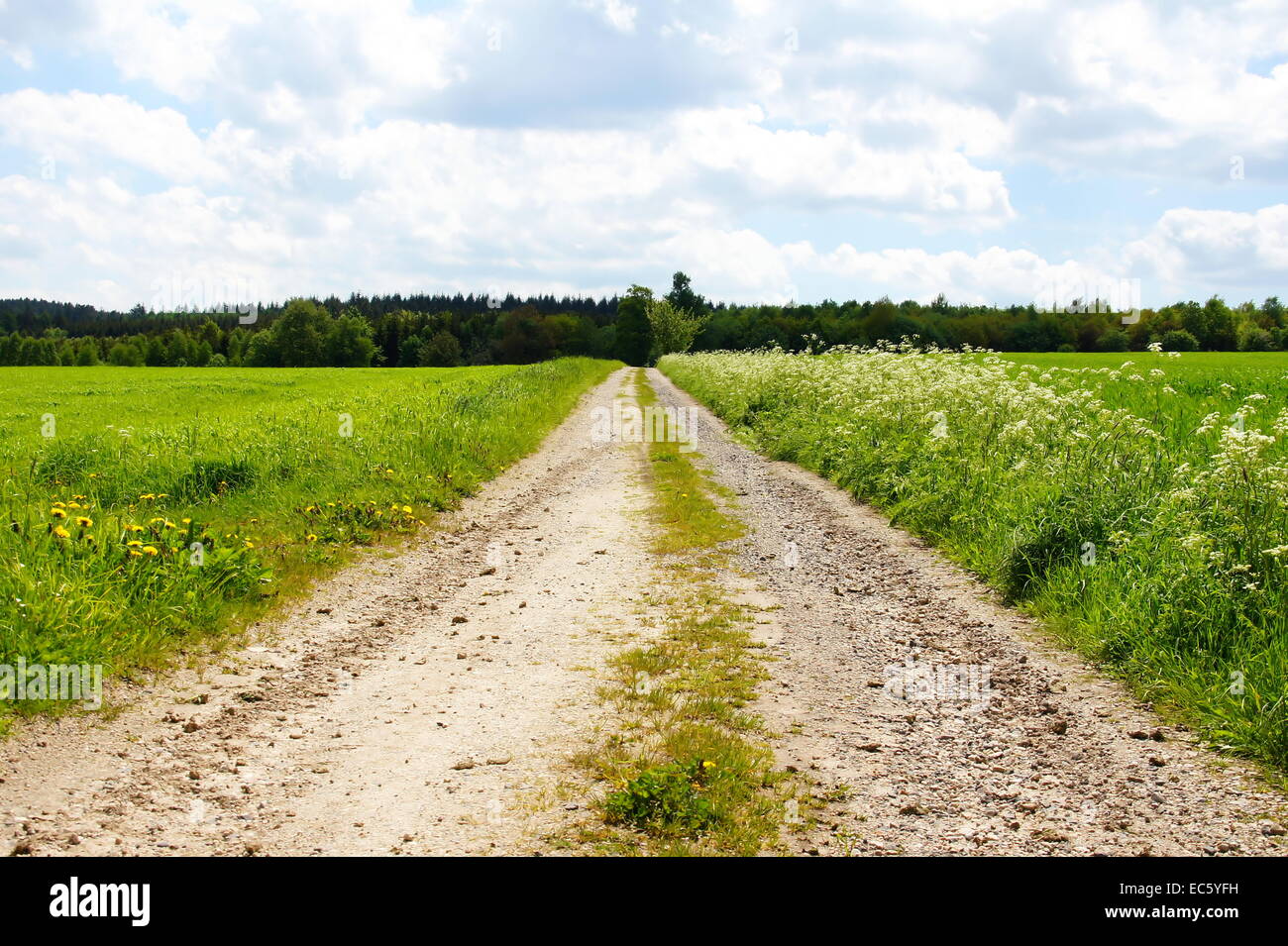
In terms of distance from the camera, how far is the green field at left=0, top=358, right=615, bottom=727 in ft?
19.5

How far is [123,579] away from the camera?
251 inches

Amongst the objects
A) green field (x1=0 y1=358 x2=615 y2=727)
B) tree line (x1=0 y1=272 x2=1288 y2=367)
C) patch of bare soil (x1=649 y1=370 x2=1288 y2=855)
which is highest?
tree line (x1=0 y1=272 x2=1288 y2=367)

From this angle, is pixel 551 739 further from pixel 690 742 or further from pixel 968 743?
pixel 968 743

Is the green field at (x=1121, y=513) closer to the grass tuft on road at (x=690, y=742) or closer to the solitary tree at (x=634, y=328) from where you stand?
the grass tuft on road at (x=690, y=742)

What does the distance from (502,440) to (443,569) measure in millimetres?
8647

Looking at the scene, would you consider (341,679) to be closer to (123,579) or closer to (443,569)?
(123,579)

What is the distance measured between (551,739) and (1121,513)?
5893mm

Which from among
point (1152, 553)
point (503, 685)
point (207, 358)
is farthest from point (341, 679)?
point (207, 358)

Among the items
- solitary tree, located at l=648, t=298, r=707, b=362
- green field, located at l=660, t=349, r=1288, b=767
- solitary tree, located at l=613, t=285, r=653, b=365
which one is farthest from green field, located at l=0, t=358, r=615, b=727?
solitary tree, located at l=613, t=285, r=653, b=365

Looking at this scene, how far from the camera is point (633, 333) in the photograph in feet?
379

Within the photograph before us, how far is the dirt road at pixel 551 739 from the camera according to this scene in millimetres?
4047

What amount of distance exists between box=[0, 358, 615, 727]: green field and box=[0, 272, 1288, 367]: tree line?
5201 cm

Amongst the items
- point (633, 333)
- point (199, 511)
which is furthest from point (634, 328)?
point (199, 511)

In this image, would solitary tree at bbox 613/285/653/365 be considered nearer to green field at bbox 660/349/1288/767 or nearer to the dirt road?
green field at bbox 660/349/1288/767
